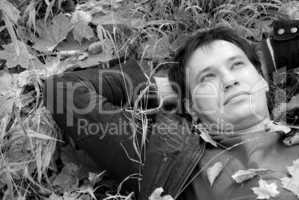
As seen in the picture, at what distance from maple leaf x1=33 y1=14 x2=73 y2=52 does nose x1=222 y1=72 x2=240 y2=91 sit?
101 centimetres

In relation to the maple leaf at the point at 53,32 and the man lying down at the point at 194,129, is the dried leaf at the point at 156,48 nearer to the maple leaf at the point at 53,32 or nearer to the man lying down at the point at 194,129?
the man lying down at the point at 194,129

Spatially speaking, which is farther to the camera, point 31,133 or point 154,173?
point 31,133

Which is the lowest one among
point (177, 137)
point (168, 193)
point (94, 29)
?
point (168, 193)

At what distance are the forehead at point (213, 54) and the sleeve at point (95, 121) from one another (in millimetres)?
447

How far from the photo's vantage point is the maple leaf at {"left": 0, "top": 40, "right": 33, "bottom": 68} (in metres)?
2.51

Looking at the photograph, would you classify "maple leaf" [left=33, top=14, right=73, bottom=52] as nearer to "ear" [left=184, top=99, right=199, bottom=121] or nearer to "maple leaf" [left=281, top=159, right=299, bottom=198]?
"ear" [left=184, top=99, right=199, bottom=121]

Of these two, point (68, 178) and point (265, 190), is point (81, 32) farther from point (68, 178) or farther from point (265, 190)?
point (265, 190)

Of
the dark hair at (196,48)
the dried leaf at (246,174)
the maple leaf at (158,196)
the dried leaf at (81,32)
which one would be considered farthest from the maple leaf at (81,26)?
the dried leaf at (246,174)

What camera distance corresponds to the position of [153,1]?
2.95 meters

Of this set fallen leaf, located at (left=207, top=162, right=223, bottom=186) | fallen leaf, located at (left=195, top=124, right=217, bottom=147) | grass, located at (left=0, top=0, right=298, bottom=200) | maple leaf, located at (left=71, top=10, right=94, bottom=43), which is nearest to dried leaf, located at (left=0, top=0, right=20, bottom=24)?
grass, located at (left=0, top=0, right=298, bottom=200)

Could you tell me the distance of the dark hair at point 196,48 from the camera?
2428 mm

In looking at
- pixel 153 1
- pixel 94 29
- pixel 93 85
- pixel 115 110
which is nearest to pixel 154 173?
pixel 115 110

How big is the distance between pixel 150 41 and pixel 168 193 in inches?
43.0

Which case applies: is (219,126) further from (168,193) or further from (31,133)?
(31,133)
